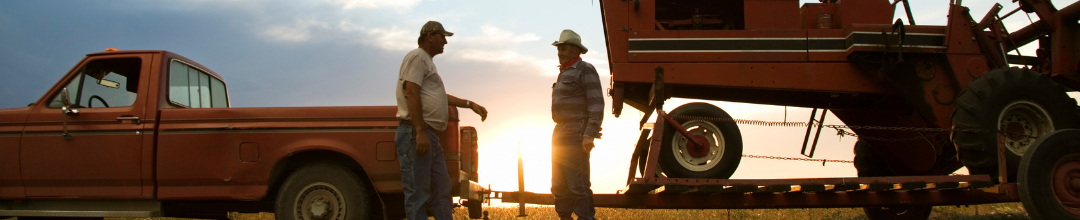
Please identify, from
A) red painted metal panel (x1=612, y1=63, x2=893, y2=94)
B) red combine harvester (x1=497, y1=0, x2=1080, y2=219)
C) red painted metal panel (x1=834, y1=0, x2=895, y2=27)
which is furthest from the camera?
red painted metal panel (x1=834, y1=0, x2=895, y2=27)

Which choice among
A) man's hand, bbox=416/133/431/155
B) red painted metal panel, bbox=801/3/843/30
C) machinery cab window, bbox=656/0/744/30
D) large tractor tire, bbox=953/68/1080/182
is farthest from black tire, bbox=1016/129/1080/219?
man's hand, bbox=416/133/431/155

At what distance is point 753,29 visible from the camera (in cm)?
698

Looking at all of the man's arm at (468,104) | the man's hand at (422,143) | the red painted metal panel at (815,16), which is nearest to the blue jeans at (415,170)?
the man's hand at (422,143)

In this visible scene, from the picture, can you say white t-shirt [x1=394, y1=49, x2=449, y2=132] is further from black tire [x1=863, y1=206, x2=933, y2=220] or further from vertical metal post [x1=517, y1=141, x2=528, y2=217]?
black tire [x1=863, y1=206, x2=933, y2=220]

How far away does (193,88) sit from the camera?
6820 mm

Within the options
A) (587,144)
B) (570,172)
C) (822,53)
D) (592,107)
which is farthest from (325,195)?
(822,53)

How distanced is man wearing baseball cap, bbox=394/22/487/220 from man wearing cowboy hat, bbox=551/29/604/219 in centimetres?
95

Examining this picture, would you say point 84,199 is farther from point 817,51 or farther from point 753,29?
point 817,51

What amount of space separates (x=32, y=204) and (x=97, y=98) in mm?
976

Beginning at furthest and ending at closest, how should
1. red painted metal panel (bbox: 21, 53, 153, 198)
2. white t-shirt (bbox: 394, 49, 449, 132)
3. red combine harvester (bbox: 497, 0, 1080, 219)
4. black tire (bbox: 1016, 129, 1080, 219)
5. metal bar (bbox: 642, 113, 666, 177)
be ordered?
red combine harvester (bbox: 497, 0, 1080, 219), black tire (bbox: 1016, 129, 1080, 219), metal bar (bbox: 642, 113, 666, 177), red painted metal panel (bbox: 21, 53, 153, 198), white t-shirt (bbox: 394, 49, 449, 132)

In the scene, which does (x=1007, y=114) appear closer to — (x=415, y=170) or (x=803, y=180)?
(x=803, y=180)

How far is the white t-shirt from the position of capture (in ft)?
Answer: 16.8

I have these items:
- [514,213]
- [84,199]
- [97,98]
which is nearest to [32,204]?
[84,199]

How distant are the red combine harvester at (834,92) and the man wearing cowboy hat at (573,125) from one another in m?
0.51
